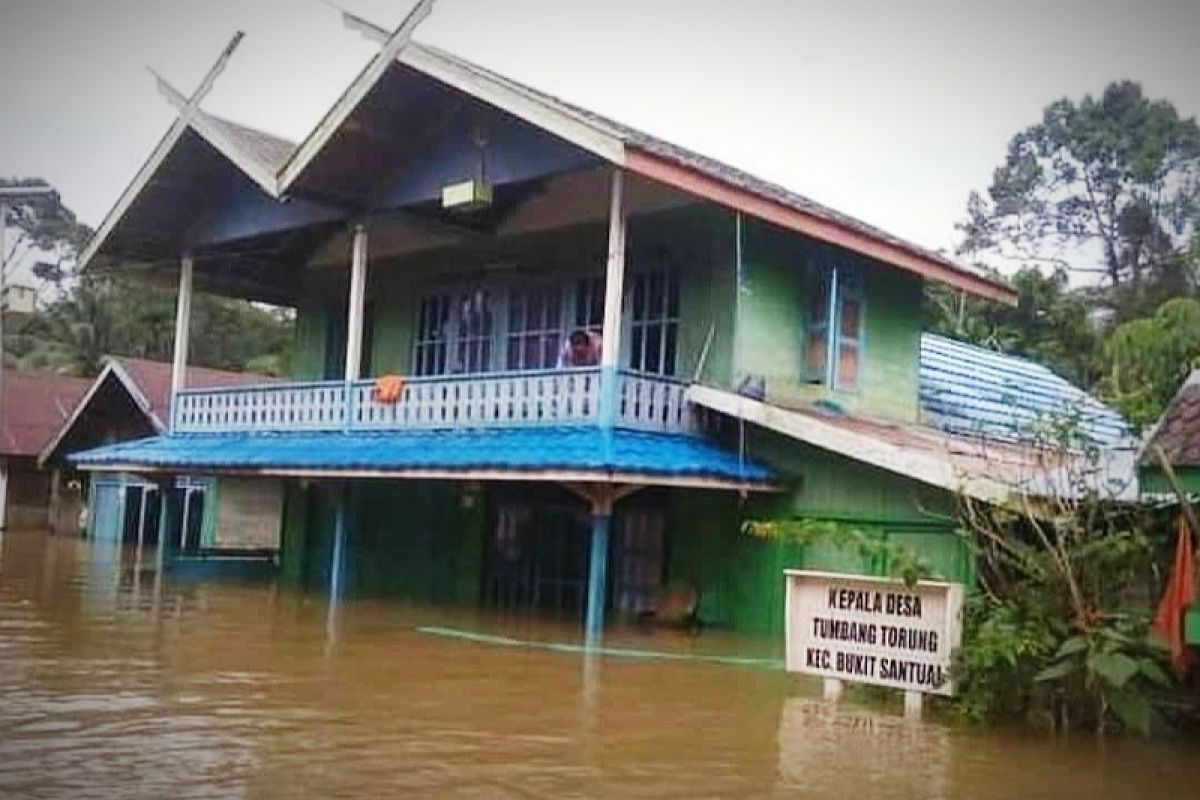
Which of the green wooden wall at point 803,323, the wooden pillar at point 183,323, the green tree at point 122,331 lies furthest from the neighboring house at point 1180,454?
the green tree at point 122,331

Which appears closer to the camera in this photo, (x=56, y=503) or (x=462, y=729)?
(x=462, y=729)

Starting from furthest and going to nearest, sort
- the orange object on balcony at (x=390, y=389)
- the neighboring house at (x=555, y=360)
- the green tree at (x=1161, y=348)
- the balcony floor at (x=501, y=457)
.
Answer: the green tree at (x=1161, y=348) → the orange object on balcony at (x=390, y=389) → the neighboring house at (x=555, y=360) → the balcony floor at (x=501, y=457)

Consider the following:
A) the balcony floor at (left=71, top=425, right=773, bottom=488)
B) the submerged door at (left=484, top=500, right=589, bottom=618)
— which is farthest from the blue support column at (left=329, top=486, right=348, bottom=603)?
the submerged door at (left=484, top=500, right=589, bottom=618)

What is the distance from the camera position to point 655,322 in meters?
15.2

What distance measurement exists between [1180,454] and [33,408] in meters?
29.1

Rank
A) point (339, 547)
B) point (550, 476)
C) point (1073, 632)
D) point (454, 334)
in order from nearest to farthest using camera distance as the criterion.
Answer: point (1073, 632)
point (550, 476)
point (339, 547)
point (454, 334)

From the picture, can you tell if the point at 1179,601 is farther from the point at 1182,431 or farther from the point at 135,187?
the point at 135,187

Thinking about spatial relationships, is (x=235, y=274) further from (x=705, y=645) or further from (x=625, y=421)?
(x=705, y=645)

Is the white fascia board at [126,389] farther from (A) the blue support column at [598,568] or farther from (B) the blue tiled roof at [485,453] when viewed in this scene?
(A) the blue support column at [598,568]

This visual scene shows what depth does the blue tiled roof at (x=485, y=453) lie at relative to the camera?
1213 centimetres

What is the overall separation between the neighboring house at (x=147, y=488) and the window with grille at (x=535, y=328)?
28.8 ft

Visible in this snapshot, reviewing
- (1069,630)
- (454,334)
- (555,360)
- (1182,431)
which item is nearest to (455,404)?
(555,360)

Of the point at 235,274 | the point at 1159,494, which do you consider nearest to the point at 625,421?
the point at 1159,494

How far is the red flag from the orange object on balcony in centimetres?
885
